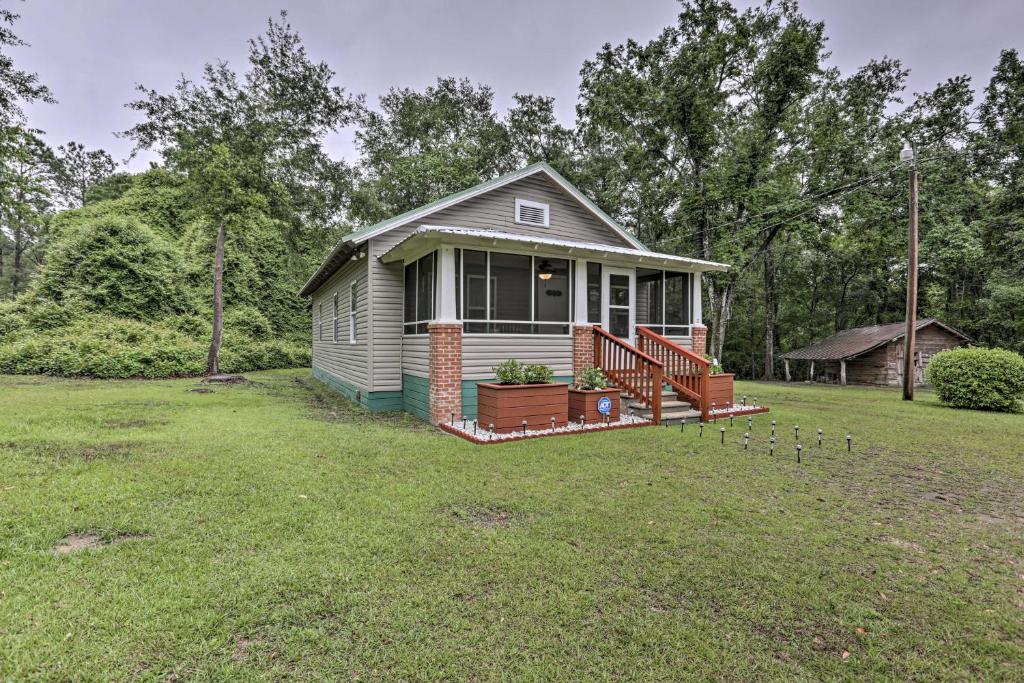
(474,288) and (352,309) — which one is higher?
(474,288)

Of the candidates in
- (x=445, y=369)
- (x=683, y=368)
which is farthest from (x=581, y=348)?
(x=445, y=369)

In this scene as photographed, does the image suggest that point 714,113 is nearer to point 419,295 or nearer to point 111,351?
point 419,295

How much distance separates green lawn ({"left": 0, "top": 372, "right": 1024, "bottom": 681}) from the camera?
2000 millimetres

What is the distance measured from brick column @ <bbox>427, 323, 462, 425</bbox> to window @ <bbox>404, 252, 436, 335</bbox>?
671 millimetres

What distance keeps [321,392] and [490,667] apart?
38.0ft

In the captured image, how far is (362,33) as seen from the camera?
15953 millimetres

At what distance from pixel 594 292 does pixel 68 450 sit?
29.1ft

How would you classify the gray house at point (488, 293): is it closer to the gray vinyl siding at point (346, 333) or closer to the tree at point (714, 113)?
the gray vinyl siding at point (346, 333)

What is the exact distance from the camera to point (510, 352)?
8.25m

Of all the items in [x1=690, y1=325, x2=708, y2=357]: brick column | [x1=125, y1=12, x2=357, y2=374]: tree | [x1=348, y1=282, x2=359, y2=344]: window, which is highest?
[x1=125, y1=12, x2=357, y2=374]: tree

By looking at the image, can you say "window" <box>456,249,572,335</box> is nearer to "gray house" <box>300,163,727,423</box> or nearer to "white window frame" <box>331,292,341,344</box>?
"gray house" <box>300,163,727,423</box>

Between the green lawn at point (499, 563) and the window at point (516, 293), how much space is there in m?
3.18

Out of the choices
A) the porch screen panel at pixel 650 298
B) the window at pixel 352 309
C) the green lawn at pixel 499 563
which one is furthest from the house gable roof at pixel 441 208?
the green lawn at pixel 499 563

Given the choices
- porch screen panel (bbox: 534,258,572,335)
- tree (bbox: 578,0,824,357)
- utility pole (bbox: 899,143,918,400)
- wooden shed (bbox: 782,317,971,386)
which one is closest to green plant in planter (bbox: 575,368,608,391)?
porch screen panel (bbox: 534,258,572,335)
